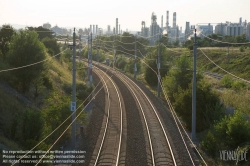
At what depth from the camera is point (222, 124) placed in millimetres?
14570

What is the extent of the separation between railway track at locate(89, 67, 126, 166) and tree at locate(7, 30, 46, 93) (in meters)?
5.26

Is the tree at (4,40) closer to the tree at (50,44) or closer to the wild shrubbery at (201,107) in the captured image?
the wild shrubbery at (201,107)

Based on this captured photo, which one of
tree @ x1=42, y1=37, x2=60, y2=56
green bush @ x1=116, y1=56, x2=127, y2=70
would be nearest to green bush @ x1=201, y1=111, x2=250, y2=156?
tree @ x1=42, y1=37, x2=60, y2=56

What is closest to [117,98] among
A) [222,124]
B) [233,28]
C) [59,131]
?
[59,131]

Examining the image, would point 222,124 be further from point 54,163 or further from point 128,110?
point 128,110

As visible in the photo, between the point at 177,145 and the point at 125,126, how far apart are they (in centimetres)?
409

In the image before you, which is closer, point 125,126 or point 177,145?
point 177,145

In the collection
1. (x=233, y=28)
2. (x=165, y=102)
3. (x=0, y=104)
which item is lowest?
(x=165, y=102)

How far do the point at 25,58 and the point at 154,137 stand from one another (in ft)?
32.5

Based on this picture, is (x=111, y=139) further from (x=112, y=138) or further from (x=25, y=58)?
(x=25, y=58)

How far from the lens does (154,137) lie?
1686 cm

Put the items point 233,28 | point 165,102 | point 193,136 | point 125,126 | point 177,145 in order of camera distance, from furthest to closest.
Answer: point 233,28 → point 165,102 → point 125,126 → point 193,136 → point 177,145

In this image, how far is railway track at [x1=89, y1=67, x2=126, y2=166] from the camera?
1351 cm

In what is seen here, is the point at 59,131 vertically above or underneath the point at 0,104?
underneath
